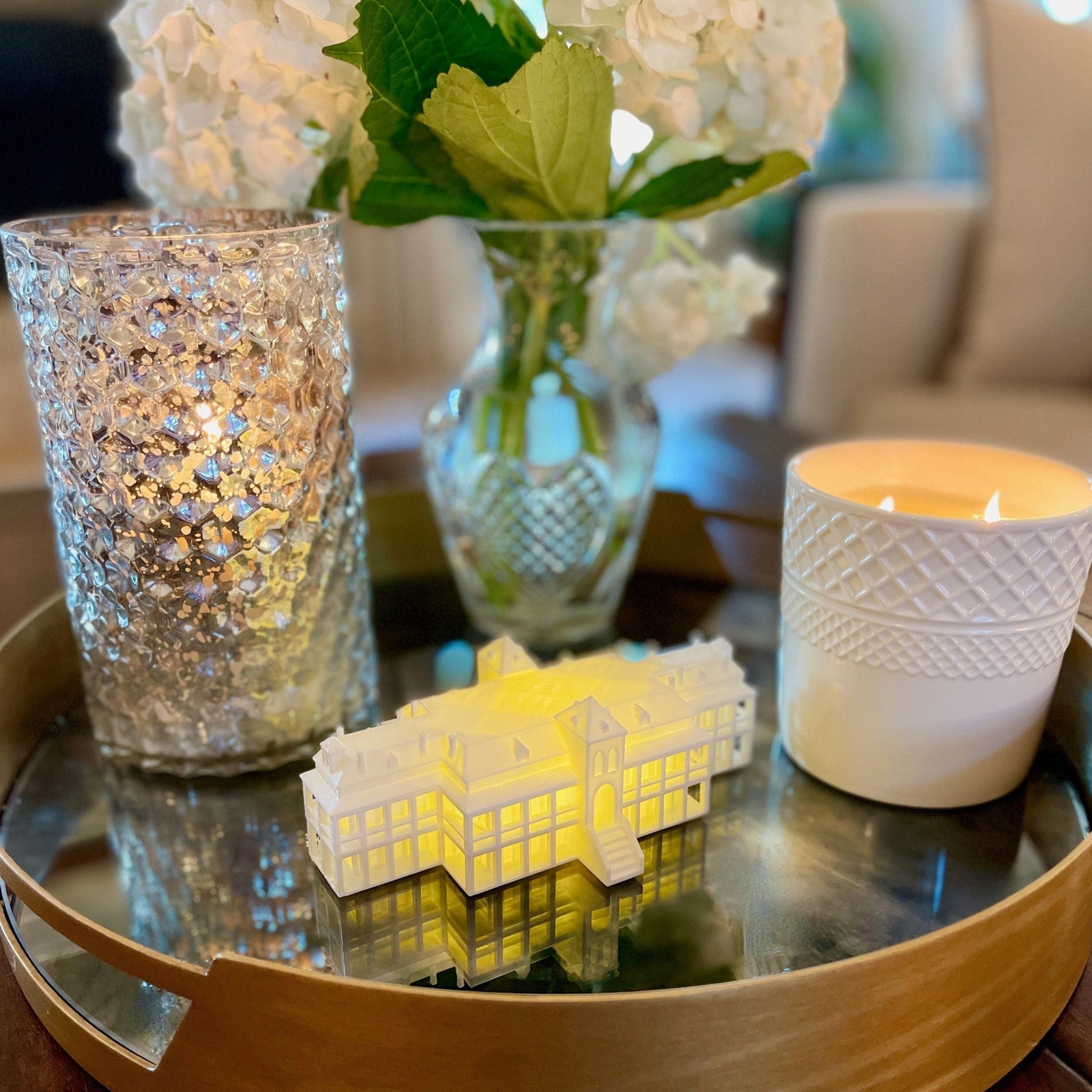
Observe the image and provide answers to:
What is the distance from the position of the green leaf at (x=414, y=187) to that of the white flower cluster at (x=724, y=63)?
3.6 inches

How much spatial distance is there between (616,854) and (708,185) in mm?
366

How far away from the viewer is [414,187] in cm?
56

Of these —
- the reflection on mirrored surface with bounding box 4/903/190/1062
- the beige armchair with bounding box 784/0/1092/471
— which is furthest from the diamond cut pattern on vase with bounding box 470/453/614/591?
the beige armchair with bounding box 784/0/1092/471

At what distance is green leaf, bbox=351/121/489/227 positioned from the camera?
1.75 ft

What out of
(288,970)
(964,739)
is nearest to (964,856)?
(964,739)

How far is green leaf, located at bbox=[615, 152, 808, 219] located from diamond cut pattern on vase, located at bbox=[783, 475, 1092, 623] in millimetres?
198

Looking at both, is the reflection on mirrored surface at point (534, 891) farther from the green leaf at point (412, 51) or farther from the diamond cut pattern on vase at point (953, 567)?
the green leaf at point (412, 51)

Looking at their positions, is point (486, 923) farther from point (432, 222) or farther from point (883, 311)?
point (432, 222)

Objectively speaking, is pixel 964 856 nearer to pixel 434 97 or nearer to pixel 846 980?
pixel 846 980

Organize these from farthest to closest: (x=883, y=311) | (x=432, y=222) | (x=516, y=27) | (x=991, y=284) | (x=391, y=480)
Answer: (x=432, y=222)
(x=883, y=311)
(x=991, y=284)
(x=391, y=480)
(x=516, y=27)

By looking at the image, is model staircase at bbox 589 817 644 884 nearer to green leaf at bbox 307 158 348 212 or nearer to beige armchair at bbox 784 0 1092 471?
green leaf at bbox 307 158 348 212

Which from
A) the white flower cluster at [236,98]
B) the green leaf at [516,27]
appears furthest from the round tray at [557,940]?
the green leaf at [516,27]

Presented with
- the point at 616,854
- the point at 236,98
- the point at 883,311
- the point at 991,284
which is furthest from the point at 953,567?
the point at 883,311

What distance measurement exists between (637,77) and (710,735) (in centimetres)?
32
